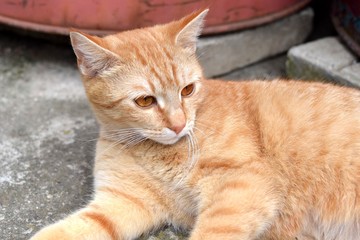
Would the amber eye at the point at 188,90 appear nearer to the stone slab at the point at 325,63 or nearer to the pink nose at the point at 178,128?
the pink nose at the point at 178,128

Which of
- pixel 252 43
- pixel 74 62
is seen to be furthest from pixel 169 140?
pixel 74 62

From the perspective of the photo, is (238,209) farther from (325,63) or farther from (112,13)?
(112,13)

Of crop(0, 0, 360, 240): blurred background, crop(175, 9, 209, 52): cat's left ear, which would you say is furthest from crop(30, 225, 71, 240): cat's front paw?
crop(175, 9, 209, 52): cat's left ear

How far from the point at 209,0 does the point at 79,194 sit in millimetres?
1667

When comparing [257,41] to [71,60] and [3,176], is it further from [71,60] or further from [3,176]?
[3,176]

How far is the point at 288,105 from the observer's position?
2.83 metres

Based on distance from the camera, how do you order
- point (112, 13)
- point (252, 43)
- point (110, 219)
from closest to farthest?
point (110, 219) → point (112, 13) → point (252, 43)

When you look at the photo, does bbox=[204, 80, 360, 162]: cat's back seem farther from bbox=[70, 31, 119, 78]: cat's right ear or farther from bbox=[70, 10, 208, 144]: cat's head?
bbox=[70, 31, 119, 78]: cat's right ear

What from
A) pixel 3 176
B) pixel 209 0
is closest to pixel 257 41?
pixel 209 0

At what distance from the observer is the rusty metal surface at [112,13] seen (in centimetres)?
384

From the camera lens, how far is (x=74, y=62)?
4.43 meters

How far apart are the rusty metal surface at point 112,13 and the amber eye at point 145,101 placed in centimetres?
139

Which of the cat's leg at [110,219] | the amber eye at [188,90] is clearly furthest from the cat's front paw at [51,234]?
the amber eye at [188,90]

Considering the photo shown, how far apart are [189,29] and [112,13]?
4.10ft
